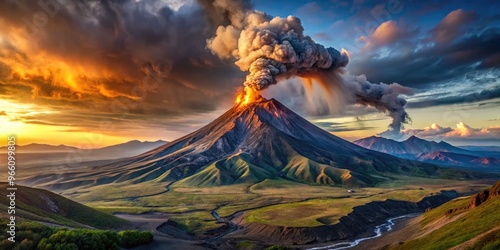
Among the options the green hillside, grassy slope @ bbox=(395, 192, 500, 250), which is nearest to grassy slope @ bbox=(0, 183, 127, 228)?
grassy slope @ bbox=(395, 192, 500, 250)

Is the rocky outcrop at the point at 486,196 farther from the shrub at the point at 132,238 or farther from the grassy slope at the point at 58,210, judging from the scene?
the grassy slope at the point at 58,210

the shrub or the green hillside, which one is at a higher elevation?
the green hillside

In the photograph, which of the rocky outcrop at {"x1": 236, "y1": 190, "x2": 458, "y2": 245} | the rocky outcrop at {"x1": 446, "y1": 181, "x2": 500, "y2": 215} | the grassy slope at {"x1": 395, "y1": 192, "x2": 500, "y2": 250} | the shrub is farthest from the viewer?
the rocky outcrop at {"x1": 236, "y1": 190, "x2": 458, "y2": 245}

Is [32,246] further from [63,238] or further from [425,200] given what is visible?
[425,200]

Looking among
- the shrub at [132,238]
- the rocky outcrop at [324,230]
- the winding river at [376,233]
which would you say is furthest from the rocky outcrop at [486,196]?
the shrub at [132,238]

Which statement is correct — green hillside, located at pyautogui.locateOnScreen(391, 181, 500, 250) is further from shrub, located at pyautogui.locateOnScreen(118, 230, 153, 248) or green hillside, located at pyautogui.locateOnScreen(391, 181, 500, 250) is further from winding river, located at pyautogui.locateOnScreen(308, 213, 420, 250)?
shrub, located at pyautogui.locateOnScreen(118, 230, 153, 248)

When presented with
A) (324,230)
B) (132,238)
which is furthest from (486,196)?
(132,238)

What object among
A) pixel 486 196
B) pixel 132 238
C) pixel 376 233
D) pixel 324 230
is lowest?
pixel 376 233

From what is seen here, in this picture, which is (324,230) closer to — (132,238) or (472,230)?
(472,230)
